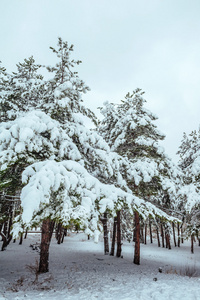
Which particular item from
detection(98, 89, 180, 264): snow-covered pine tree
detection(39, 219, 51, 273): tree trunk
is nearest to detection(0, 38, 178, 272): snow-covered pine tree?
detection(39, 219, 51, 273): tree trunk

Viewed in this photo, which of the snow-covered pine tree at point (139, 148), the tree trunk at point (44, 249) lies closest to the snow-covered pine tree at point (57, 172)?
the tree trunk at point (44, 249)

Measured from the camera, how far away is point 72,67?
34.1 ft

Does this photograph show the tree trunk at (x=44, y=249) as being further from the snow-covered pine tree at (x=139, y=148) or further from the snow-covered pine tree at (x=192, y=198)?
the snow-covered pine tree at (x=192, y=198)

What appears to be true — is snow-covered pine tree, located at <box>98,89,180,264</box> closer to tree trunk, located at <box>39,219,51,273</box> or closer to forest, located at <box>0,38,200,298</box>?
forest, located at <box>0,38,200,298</box>

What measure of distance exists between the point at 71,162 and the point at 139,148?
26.0 ft

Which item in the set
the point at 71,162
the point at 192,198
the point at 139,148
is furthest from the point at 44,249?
the point at 139,148

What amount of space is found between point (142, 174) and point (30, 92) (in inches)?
320

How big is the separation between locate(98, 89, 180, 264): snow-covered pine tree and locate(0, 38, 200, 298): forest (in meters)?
0.06

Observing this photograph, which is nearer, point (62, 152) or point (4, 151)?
point (4, 151)

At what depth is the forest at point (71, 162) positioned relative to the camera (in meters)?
4.75

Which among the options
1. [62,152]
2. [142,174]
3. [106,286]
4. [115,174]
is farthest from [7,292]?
[142,174]

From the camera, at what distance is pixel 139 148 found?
1265 cm

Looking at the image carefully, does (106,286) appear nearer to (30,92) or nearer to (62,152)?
(62,152)

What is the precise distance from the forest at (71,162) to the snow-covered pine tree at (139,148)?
0.21 feet
